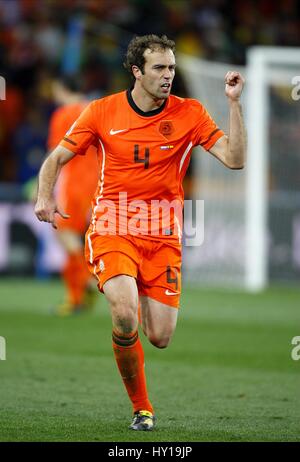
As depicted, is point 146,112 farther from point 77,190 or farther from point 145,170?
point 77,190

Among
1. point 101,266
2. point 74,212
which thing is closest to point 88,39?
point 74,212

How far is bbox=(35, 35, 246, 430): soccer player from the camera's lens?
20.8ft

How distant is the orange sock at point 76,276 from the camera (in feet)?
39.9

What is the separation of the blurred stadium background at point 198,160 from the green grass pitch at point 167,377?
8 centimetres

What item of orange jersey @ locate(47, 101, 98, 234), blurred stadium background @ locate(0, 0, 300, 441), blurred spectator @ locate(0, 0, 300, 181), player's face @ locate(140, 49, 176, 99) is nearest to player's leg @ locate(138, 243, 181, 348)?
player's face @ locate(140, 49, 176, 99)

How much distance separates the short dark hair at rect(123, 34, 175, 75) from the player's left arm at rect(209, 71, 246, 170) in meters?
0.49

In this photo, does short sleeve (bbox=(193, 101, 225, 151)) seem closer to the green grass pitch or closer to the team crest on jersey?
the team crest on jersey

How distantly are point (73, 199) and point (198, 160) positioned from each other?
4920 millimetres

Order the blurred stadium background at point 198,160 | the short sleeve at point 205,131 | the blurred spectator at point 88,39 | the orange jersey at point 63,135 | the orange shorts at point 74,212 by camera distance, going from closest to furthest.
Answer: the short sleeve at point 205,131
the orange jersey at point 63,135
the orange shorts at point 74,212
the blurred stadium background at point 198,160
the blurred spectator at point 88,39

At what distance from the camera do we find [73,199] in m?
12.5

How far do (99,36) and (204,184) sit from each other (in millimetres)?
3928

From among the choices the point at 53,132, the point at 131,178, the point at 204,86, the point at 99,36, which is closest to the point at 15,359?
the point at 131,178

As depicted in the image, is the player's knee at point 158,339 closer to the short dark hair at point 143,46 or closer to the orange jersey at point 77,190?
the short dark hair at point 143,46

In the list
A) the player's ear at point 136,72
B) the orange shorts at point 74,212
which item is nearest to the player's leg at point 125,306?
the player's ear at point 136,72
